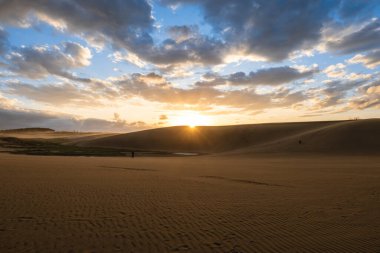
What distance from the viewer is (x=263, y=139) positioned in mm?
81062

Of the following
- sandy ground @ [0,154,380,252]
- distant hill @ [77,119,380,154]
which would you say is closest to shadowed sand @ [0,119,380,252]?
sandy ground @ [0,154,380,252]

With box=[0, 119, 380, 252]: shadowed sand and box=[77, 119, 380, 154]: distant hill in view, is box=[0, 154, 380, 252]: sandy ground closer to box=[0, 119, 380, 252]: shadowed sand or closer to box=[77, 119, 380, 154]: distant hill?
box=[0, 119, 380, 252]: shadowed sand

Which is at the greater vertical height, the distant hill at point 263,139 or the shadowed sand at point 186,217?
the distant hill at point 263,139

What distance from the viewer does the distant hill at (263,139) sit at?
177 ft

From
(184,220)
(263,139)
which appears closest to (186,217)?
(184,220)

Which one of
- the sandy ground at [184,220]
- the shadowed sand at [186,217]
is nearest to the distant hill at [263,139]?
the shadowed sand at [186,217]

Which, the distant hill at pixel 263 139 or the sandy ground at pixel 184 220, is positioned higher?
the distant hill at pixel 263 139

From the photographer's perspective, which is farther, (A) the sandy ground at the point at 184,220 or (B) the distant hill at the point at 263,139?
(B) the distant hill at the point at 263,139

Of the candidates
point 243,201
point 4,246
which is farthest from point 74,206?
point 243,201

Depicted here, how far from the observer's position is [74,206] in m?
10.3

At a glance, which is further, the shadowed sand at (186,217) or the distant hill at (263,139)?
the distant hill at (263,139)

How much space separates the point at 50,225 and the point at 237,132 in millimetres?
85340

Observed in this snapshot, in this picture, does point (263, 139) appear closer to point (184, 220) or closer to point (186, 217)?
point (186, 217)

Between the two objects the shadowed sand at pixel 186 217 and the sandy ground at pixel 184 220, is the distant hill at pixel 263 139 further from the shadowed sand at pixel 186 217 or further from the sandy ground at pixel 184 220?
the sandy ground at pixel 184 220
